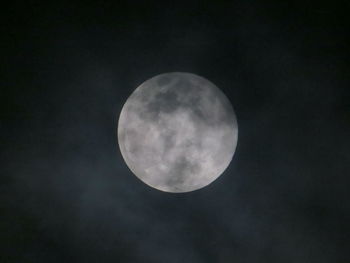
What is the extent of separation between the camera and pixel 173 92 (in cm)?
1243

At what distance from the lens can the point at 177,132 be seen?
1220 cm

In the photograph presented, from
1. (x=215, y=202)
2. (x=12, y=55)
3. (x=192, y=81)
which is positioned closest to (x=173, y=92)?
(x=192, y=81)

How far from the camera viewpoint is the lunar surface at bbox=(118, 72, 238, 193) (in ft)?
40.2

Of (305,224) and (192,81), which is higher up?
(192,81)

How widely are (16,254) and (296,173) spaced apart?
23.8 feet

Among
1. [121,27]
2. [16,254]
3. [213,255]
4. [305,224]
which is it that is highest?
[121,27]

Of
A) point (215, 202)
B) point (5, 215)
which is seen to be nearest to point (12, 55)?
point (5, 215)

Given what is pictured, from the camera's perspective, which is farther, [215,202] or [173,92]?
[215,202]

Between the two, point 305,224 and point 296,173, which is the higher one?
point 296,173

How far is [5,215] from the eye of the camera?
12.9m

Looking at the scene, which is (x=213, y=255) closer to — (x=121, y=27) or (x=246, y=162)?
(x=246, y=162)

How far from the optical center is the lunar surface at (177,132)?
12.2 m

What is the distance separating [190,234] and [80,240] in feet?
9.09

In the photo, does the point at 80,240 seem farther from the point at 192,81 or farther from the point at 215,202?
the point at 192,81
